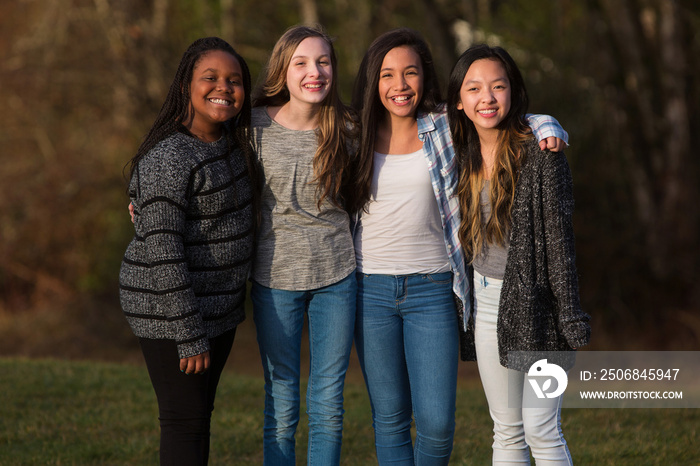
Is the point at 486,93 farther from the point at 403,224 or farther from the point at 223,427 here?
the point at 223,427

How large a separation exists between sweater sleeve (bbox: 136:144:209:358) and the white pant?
1048mm

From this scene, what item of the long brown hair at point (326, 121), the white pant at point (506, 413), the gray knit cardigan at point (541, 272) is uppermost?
the long brown hair at point (326, 121)

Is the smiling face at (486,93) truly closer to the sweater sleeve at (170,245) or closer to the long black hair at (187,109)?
the long black hair at (187,109)

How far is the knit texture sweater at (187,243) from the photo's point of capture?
8.28 ft

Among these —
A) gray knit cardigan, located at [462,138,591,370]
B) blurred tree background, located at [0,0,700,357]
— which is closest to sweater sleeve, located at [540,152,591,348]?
gray knit cardigan, located at [462,138,591,370]

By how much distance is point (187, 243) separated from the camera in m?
2.62

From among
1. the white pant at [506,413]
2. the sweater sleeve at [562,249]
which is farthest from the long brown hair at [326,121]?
the sweater sleeve at [562,249]

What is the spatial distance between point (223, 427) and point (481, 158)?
2593 mm

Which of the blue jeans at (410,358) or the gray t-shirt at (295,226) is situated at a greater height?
the gray t-shirt at (295,226)

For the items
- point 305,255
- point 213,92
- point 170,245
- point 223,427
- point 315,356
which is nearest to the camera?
point 170,245

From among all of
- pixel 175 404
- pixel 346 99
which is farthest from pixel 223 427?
pixel 346 99

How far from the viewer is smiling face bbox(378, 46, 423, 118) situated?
2.98m

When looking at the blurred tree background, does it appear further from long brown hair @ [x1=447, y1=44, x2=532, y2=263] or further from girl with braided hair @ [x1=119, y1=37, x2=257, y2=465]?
girl with braided hair @ [x1=119, y1=37, x2=257, y2=465]

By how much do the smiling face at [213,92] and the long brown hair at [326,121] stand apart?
0.27 meters
